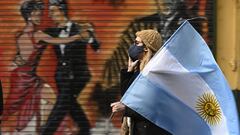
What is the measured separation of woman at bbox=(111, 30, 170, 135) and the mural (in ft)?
10.5

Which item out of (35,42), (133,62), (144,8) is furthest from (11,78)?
(133,62)

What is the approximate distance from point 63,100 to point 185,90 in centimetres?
357

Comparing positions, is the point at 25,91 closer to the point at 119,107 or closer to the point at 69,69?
the point at 69,69

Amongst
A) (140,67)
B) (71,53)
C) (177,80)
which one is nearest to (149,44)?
(140,67)

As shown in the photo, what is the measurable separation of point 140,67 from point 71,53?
11.1 feet

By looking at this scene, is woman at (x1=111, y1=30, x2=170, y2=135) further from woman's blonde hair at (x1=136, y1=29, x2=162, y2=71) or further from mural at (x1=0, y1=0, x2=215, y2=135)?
mural at (x1=0, y1=0, x2=215, y2=135)

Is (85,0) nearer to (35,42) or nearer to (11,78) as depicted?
(35,42)

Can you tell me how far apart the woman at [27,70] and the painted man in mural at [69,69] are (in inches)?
3.9

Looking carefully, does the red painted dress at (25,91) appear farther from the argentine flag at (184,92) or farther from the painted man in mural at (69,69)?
the argentine flag at (184,92)

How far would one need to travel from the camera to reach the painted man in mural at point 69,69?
7465 millimetres

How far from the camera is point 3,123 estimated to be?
24.8 feet

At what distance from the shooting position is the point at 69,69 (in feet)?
24.7

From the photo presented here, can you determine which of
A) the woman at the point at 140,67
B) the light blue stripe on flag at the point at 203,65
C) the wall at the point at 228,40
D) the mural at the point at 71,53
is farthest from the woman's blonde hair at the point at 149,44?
the wall at the point at 228,40

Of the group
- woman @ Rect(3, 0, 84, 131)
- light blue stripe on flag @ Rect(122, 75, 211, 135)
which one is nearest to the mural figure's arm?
woman @ Rect(3, 0, 84, 131)
